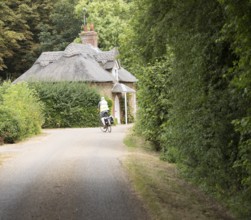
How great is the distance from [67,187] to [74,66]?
102ft

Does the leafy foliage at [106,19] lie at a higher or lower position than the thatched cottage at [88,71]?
higher

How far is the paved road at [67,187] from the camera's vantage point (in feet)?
30.6

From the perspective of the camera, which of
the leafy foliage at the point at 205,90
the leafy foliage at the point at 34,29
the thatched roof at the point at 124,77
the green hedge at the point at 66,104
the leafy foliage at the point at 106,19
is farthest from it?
the leafy foliage at the point at 106,19

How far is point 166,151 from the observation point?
59.3 ft

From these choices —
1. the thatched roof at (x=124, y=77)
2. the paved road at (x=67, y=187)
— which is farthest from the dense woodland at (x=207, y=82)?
the thatched roof at (x=124, y=77)

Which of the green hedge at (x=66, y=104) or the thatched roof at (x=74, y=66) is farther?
the thatched roof at (x=74, y=66)

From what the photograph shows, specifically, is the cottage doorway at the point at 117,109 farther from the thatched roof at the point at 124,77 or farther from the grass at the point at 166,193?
the grass at the point at 166,193

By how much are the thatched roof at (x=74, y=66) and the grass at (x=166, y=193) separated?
24.9 m

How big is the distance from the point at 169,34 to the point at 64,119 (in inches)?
1050

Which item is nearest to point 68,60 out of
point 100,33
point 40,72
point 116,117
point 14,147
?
point 40,72

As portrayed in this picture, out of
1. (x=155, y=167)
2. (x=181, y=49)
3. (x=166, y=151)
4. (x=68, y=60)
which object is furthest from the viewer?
(x=68, y=60)

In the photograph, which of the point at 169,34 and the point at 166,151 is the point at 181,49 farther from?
the point at 166,151

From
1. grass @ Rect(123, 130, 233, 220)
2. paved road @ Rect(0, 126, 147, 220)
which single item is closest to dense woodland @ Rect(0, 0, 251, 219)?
grass @ Rect(123, 130, 233, 220)

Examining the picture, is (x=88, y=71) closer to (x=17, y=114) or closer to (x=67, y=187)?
(x=17, y=114)
